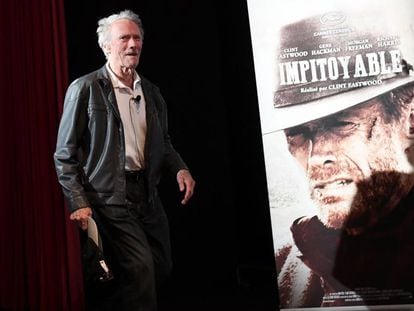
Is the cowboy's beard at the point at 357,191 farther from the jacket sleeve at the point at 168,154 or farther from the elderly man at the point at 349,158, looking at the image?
the jacket sleeve at the point at 168,154

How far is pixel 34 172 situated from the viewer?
2.91m

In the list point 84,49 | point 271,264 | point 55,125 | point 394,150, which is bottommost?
point 271,264

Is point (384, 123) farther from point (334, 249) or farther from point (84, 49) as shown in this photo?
point (84, 49)

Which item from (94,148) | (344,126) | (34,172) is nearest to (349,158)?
(344,126)

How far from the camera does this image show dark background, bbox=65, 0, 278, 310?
3068mm

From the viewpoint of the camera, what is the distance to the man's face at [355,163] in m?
2.25

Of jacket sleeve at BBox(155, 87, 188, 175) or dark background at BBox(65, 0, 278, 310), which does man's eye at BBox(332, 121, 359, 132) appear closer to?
jacket sleeve at BBox(155, 87, 188, 175)

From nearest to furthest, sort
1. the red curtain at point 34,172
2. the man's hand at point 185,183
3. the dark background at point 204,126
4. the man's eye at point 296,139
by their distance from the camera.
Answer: the man's eye at point 296,139, the man's hand at point 185,183, the red curtain at point 34,172, the dark background at point 204,126

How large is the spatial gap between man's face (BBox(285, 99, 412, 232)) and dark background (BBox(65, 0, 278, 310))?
0.85m

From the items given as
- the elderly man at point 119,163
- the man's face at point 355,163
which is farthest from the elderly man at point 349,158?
the elderly man at point 119,163


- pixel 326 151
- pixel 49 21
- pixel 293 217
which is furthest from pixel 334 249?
pixel 49 21

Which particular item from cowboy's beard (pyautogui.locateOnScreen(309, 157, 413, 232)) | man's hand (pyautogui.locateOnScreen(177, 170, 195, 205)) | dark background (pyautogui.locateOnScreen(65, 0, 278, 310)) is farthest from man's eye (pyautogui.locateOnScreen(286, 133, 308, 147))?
dark background (pyautogui.locateOnScreen(65, 0, 278, 310))

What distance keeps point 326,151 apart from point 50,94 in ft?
4.91

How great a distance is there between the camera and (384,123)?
2.25 meters
